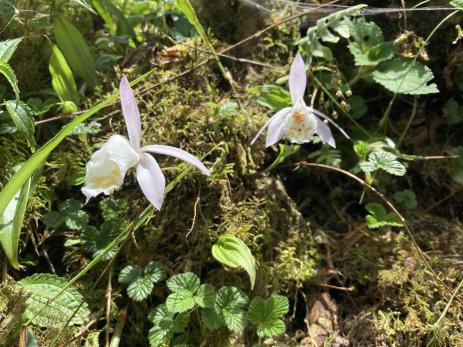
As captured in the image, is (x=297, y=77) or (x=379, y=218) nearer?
(x=297, y=77)

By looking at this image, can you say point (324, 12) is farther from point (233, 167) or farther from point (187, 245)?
point (187, 245)

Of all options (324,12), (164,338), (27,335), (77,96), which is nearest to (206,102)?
(77,96)

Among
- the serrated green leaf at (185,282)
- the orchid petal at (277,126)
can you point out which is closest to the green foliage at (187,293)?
the serrated green leaf at (185,282)

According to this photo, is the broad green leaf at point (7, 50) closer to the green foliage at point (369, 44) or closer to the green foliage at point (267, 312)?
the green foliage at point (267, 312)

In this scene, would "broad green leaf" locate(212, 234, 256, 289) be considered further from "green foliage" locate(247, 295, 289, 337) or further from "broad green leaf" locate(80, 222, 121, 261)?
"broad green leaf" locate(80, 222, 121, 261)

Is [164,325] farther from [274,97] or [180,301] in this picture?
[274,97]

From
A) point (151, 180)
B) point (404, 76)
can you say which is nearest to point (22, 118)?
point (151, 180)
